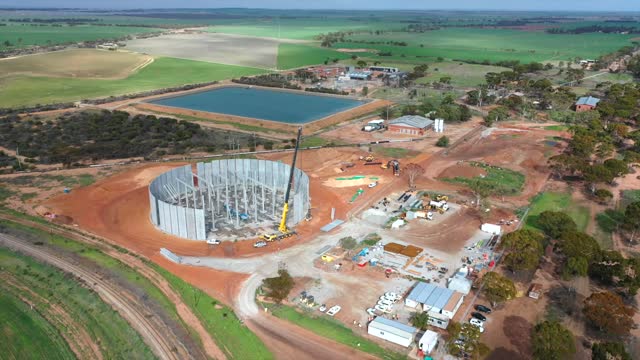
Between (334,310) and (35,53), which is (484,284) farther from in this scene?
(35,53)

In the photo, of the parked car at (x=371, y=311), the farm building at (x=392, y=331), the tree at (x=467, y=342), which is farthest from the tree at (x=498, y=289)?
the parked car at (x=371, y=311)

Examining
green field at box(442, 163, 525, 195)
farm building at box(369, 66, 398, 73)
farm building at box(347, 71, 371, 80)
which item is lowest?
green field at box(442, 163, 525, 195)

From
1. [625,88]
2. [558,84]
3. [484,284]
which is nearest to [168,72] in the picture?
[558,84]

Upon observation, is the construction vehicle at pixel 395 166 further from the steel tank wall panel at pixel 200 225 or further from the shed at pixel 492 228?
the steel tank wall panel at pixel 200 225

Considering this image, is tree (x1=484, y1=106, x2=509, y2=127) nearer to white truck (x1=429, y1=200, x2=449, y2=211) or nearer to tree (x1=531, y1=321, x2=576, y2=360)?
white truck (x1=429, y1=200, x2=449, y2=211)

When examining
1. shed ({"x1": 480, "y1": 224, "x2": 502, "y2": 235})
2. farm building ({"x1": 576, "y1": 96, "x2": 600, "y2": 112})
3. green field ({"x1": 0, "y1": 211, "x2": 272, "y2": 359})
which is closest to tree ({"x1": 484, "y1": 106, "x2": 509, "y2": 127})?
farm building ({"x1": 576, "y1": 96, "x2": 600, "y2": 112})

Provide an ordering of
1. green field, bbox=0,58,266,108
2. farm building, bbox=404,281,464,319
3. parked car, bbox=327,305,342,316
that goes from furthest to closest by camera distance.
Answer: green field, bbox=0,58,266,108, parked car, bbox=327,305,342,316, farm building, bbox=404,281,464,319

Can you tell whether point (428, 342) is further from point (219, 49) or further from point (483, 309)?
point (219, 49)
